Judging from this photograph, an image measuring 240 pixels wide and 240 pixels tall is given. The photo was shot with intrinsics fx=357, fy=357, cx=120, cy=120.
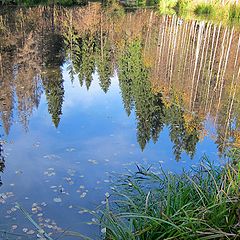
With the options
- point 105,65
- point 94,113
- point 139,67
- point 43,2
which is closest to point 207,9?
point 43,2

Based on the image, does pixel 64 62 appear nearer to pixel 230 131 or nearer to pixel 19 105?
pixel 19 105

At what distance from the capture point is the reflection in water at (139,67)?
37.9 feet

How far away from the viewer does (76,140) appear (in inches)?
382

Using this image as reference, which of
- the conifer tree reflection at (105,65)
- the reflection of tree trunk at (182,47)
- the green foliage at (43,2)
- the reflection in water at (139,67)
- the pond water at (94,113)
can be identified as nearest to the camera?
the pond water at (94,113)

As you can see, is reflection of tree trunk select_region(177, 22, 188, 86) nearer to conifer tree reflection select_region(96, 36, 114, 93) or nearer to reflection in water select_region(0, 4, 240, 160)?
reflection in water select_region(0, 4, 240, 160)

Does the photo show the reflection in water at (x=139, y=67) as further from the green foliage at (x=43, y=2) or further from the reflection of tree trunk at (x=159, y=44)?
the green foliage at (x=43, y=2)

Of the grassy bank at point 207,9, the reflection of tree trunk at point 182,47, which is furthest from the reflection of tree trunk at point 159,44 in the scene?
the grassy bank at point 207,9

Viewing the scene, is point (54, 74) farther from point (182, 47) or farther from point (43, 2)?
point (43, 2)

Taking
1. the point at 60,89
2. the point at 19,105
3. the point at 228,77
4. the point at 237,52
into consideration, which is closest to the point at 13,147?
the point at 19,105

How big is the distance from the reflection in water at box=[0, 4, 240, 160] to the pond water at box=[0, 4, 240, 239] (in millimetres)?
55

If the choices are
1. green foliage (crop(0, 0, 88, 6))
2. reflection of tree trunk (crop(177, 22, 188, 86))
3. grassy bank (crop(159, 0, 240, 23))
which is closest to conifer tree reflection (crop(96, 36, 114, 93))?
reflection of tree trunk (crop(177, 22, 188, 86))

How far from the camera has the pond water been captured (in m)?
7.19

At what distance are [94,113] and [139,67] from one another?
6.47 meters

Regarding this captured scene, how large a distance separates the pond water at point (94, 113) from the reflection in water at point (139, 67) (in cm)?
6
